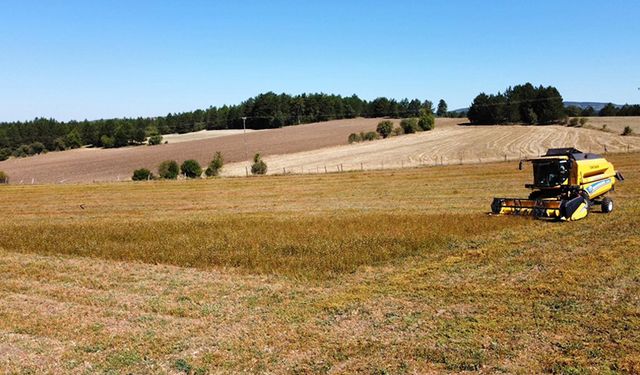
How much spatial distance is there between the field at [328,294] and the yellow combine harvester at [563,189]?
65cm

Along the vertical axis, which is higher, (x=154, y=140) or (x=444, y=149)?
(x=154, y=140)

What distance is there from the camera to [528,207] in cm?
1945

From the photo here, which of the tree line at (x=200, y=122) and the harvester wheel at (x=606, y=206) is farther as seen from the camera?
the tree line at (x=200, y=122)

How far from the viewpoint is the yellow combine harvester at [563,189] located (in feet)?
61.0

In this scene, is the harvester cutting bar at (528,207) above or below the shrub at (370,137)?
below

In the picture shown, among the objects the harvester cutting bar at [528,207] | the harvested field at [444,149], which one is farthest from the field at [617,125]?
the harvester cutting bar at [528,207]

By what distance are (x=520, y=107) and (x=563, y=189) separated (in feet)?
319

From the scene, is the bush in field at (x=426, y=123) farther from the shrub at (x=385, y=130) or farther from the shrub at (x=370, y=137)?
the shrub at (x=370, y=137)

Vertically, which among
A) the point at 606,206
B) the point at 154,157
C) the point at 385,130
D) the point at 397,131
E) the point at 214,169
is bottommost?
the point at 606,206

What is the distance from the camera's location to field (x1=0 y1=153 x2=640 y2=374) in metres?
7.95

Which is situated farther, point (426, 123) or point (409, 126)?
point (426, 123)

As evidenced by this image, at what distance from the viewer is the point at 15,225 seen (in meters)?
25.5

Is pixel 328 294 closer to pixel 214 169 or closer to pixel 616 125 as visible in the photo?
pixel 214 169

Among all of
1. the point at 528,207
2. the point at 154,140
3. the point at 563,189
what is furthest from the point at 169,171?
the point at 154,140
